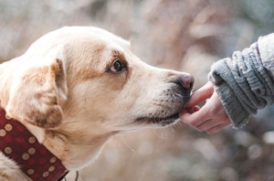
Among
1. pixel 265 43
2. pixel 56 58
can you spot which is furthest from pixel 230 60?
pixel 56 58

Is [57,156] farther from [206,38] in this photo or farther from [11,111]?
[206,38]

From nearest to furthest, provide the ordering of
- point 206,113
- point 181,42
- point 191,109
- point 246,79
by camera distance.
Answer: point 246,79 → point 206,113 → point 191,109 → point 181,42

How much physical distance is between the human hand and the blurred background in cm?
160

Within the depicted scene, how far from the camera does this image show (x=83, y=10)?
3.78 meters

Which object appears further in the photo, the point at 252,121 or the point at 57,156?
the point at 252,121

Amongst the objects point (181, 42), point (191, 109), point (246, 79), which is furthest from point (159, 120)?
point (181, 42)

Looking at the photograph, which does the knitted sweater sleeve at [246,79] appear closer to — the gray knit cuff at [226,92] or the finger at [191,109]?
the gray knit cuff at [226,92]

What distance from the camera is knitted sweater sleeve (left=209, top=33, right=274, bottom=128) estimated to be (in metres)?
1.55

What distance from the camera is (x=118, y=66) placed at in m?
1.76

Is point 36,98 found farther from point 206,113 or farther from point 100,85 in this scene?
point 206,113

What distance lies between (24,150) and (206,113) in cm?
67

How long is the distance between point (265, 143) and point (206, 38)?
3.18 ft

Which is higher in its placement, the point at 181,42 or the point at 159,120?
the point at 159,120

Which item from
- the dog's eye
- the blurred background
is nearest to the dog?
the dog's eye
